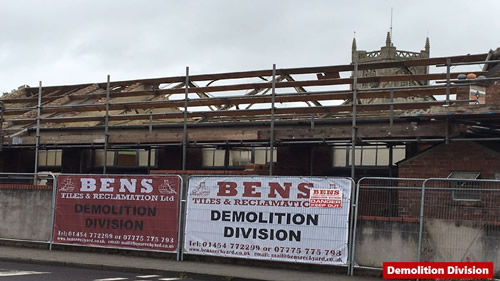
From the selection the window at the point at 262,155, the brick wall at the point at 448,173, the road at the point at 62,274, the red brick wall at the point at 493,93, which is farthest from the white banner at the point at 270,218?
the window at the point at 262,155

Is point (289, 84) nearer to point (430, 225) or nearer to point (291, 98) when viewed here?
point (291, 98)

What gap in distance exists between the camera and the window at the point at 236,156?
19.5 meters

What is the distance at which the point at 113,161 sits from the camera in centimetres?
2225

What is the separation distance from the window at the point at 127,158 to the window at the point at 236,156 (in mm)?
1973

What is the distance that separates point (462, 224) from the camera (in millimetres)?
12586

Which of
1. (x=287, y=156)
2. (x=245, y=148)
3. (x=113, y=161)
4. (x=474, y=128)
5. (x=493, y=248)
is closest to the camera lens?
(x=493, y=248)

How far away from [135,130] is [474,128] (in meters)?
10.4

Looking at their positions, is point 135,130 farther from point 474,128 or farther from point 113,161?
point 474,128

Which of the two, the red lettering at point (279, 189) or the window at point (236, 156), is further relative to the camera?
the window at point (236, 156)

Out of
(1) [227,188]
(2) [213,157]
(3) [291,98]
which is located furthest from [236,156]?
(1) [227,188]

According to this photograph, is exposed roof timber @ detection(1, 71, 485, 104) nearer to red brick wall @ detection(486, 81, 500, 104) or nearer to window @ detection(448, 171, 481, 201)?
red brick wall @ detection(486, 81, 500, 104)

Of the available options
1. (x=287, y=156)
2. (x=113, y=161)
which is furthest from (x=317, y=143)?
(x=113, y=161)

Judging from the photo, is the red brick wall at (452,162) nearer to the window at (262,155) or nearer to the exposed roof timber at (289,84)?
the exposed roof timber at (289,84)

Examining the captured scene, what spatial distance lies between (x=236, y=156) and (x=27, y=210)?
6.07 meters
